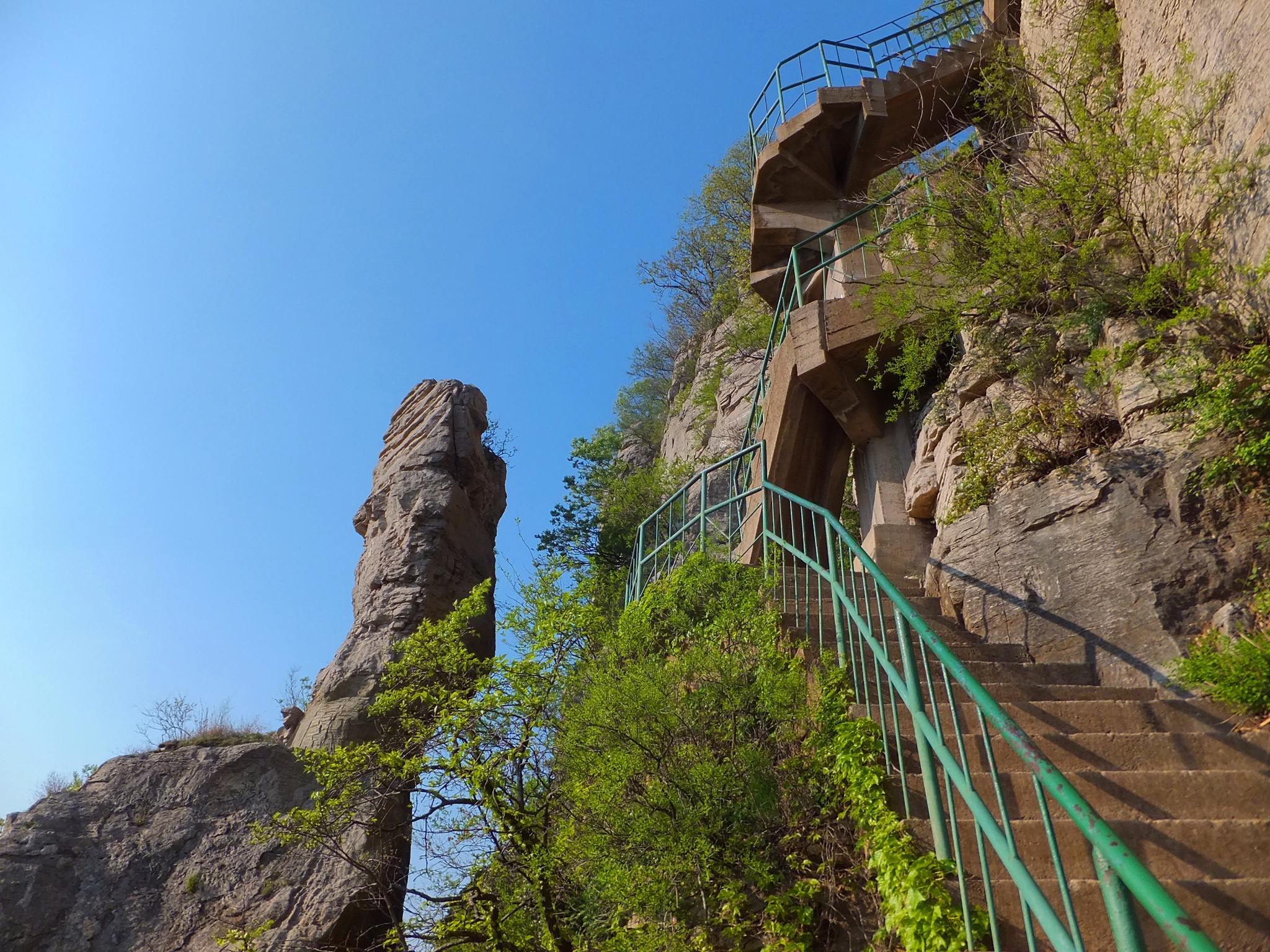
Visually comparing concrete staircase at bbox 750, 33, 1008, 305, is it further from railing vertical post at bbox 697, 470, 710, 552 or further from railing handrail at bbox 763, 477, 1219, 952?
railing handrail at bbox 763, 477, 1219, 952

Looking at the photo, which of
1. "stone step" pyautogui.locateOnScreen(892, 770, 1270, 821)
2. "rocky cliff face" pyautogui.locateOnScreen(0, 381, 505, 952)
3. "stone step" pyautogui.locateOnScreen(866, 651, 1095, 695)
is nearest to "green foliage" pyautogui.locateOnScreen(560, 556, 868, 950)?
"stone step" pyautogui.locateOnScreen(866, 651, 1095, 695)

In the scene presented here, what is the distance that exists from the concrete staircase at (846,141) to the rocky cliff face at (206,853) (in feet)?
27.6

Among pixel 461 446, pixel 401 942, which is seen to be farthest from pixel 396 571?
pixel 401 942

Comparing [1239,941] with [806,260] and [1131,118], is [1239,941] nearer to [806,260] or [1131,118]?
[1131,118]

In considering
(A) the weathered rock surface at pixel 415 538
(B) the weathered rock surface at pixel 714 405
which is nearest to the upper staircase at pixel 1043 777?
(A) the weathered rock surface at pixel 415 538

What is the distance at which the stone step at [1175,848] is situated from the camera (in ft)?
11.3

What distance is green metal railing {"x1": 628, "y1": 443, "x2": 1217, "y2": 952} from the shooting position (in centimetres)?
231

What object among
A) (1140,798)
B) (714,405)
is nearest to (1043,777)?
(1140,798)

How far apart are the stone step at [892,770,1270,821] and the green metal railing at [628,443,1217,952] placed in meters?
0.02

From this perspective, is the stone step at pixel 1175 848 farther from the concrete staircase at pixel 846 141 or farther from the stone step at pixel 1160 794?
the concrete staircase at pixel 846 141

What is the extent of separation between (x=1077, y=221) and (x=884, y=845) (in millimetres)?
5866

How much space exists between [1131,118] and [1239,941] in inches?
243

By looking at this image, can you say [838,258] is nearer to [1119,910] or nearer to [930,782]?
[930,782]

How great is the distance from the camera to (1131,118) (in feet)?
22.9
